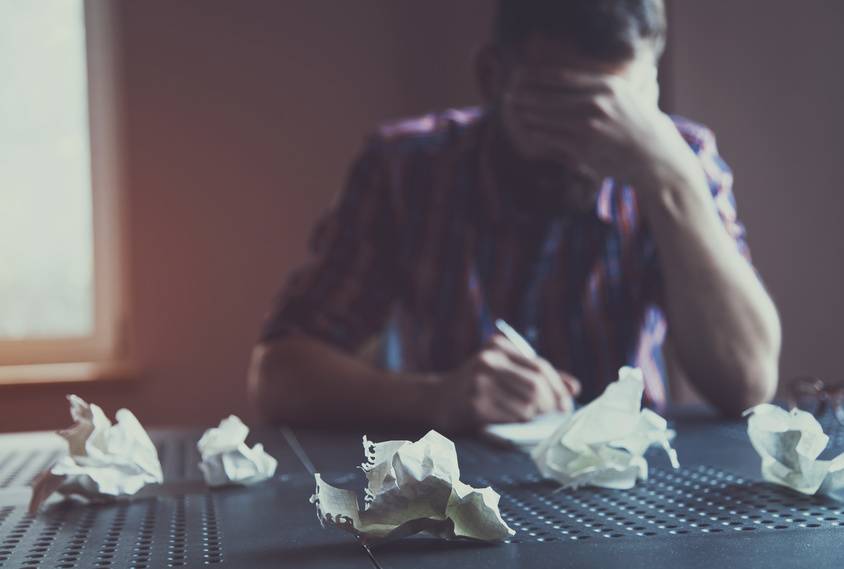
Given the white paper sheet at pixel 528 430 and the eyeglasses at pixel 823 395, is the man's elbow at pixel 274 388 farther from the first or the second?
the eyeglasses at pixel 823 395

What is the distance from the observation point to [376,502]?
512 millimetres

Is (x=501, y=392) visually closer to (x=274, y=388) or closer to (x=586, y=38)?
(x=274, y=388)

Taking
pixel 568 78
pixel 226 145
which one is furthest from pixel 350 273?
pixel 226 145

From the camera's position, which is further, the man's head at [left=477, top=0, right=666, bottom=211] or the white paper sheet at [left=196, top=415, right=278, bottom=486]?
the man's head at [left=477, top=0, right=666, bottom=211]

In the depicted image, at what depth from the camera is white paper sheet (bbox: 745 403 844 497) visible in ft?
1.99

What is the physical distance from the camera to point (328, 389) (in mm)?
1204

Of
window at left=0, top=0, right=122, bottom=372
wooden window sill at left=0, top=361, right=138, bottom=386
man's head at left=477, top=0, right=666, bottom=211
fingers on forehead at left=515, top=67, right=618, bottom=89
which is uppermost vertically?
man's head at left=477, top=0, right=666, bottom=211

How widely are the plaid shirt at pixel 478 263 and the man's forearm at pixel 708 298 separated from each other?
18cm

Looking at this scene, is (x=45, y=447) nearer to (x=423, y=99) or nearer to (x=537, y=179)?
(x=537, y=179)

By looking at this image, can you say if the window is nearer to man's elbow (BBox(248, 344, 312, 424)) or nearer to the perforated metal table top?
man's elbow (BBox(248, 344, 312, 424))

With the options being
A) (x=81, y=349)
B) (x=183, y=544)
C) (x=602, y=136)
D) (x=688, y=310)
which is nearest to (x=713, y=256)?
(x=688, y=310)

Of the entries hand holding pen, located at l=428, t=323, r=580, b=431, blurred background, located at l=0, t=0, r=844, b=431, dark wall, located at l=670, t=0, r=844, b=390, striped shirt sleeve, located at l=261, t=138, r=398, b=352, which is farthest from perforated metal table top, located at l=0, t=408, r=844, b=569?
blurred background, located at l=0, t=0, r=844, b=431

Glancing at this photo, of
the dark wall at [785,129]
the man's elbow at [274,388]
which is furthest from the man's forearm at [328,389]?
the dark wall at [785,129]

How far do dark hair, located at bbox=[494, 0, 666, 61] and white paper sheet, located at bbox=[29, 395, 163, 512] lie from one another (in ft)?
2.64
